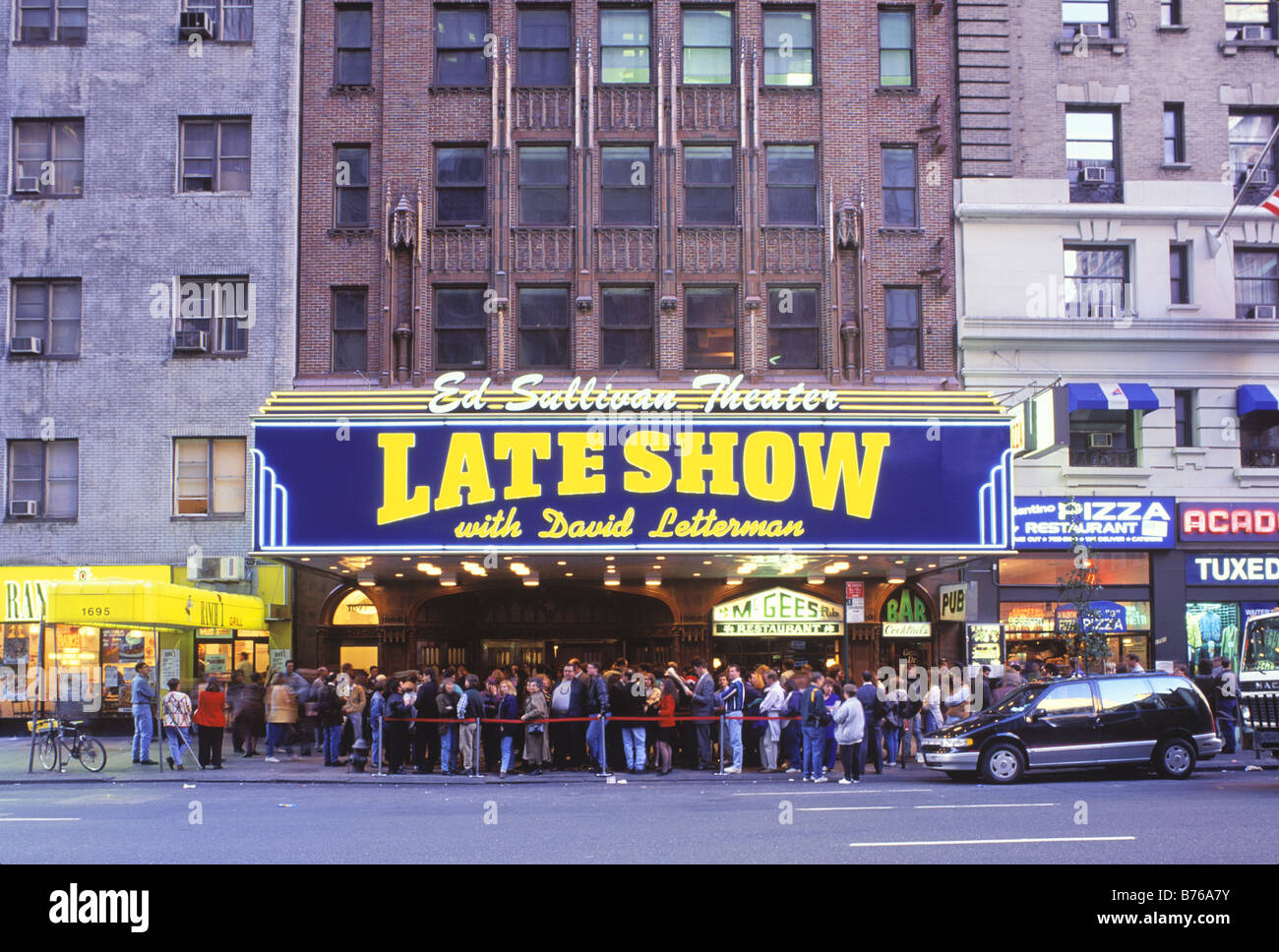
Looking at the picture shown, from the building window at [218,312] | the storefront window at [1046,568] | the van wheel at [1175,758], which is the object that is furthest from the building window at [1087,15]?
the building window at [218,312]

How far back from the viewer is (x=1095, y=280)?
102ft

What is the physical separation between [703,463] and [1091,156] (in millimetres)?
13472

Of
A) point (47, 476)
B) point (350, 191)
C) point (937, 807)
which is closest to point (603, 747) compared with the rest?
point (937, 807)

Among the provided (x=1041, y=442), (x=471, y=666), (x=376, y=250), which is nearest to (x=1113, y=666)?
(x=1041, y=442)

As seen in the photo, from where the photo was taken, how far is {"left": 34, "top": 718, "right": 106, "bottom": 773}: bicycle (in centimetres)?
2347

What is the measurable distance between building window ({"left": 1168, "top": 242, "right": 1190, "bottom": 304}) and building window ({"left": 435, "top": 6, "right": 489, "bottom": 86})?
55.9 feet

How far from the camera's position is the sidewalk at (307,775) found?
72.8 feet

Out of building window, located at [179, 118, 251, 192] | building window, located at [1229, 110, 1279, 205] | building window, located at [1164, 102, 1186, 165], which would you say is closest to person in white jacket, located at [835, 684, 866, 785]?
building window, located at [1164, 102, 1186, 165]

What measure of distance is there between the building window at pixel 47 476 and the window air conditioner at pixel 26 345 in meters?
2.10

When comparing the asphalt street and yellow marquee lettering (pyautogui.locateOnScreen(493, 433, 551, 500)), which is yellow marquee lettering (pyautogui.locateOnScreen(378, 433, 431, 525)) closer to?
yellow marquee lettering (pyautogui.locateOnScreen(493, 433, 551, 500))

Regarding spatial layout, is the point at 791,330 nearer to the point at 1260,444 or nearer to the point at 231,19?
the point at 1260,444

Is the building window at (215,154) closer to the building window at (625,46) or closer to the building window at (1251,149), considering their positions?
the building window at (625,46)

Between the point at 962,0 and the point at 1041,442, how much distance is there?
11841 millimetres

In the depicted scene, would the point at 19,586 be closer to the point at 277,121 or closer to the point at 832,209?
the point at 277,121
